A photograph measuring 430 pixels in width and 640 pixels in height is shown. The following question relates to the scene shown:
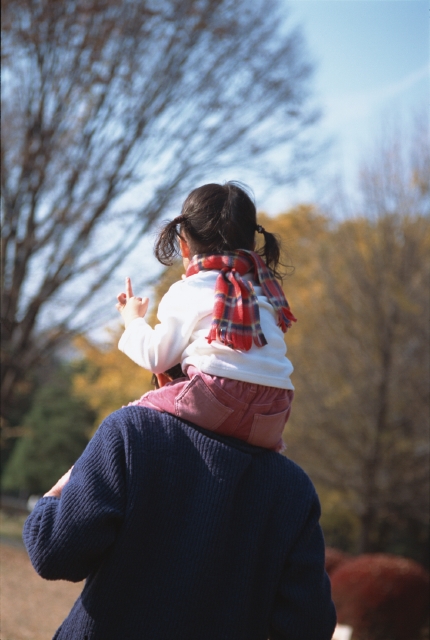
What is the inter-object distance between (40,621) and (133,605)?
541 centimetres

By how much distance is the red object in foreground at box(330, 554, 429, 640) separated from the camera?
6.95 meters

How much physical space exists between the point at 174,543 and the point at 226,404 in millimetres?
320

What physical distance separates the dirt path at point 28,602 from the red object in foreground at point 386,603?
304cm

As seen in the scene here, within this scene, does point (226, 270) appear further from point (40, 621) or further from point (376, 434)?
point (376, 434)

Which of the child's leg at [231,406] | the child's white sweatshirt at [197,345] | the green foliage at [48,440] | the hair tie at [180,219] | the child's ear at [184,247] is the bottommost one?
the green foliage at [48,440]

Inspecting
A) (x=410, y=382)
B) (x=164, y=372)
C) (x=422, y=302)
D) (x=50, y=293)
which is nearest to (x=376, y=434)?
(x=410, y=382)

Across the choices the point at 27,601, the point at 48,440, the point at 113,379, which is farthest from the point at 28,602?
the point at 48,440

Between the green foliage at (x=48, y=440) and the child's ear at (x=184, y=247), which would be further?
the green foliage at (x=48, y=440)

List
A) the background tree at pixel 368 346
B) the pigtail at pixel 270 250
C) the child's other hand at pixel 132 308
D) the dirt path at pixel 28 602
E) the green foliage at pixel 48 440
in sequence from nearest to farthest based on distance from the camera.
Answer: the child's other hand at pixel 132 308 → the pigtail at pixel 270 250 → the dirt path at pixel 28 602 → the background tree at pixel 368 346 → the green foliage at pixel 48 440

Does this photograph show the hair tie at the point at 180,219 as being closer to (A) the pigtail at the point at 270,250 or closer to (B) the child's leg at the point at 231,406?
(A) the pigtail at the point at 270,250

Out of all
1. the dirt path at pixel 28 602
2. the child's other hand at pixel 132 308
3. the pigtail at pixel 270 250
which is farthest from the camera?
the dirt path at pixel 28 602

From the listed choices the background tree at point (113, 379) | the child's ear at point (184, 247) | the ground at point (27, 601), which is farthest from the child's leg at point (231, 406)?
the background tree at point (113, 379)

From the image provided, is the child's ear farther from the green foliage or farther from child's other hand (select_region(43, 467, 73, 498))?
the green foliage

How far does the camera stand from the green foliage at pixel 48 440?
82.7ft
